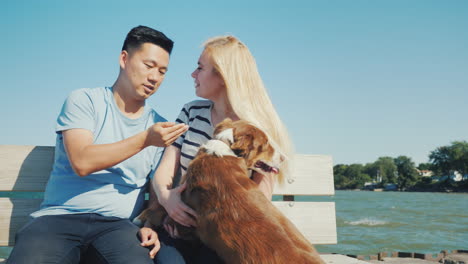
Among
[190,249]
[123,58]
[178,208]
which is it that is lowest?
[190,249]

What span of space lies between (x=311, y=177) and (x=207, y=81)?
63.9 inches

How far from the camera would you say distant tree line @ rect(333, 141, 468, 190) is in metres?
93.2

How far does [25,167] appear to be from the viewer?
10.7ft

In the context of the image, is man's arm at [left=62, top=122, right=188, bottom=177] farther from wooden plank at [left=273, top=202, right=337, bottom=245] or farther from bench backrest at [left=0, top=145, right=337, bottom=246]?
wooden plank at [left=273, top=202, right=337, bottom=245]

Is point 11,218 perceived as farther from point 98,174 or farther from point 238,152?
point 238,152

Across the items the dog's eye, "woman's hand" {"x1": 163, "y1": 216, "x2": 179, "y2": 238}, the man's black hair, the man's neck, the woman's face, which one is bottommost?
"woman's hand" {"x1": 163, "y1": 216, "x2": 179, "y2": 238}

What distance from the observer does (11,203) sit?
3.16 m

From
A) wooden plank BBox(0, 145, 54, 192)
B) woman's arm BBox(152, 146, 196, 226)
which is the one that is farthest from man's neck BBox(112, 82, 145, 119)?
wooden plank BBox(0, 145, 54, 192)

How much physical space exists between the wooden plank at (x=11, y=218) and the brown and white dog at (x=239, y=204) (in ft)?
4.20

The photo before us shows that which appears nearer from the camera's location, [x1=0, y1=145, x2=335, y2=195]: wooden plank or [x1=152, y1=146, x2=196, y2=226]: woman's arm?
[x1=152, y1=146, x2=196, y2=226]: woman's arm

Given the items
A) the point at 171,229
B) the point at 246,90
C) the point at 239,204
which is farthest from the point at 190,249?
the point at 246,90

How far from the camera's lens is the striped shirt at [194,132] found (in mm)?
2941

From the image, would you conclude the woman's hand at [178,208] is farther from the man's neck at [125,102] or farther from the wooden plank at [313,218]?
the wooden plank at [313,218]

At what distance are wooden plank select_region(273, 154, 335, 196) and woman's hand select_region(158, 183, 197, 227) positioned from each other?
A: 1.46 metres
